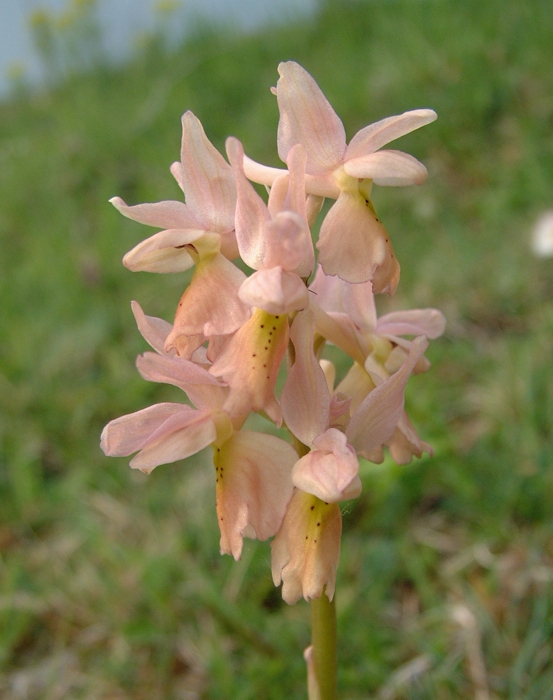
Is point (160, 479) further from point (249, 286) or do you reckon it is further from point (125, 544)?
point (249, 286)

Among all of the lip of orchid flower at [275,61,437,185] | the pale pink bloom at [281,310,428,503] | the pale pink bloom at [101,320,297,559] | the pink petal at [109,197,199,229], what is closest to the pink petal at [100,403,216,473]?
the pale pink bloom at [101,320,297,559]

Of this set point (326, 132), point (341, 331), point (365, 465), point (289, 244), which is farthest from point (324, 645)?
point (365, 465)

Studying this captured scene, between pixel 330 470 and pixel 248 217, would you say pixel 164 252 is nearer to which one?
pixel 248 217

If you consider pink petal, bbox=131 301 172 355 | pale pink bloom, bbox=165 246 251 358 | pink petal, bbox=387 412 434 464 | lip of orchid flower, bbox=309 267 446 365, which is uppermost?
pale pink bloom, bbox=165 246 251 358

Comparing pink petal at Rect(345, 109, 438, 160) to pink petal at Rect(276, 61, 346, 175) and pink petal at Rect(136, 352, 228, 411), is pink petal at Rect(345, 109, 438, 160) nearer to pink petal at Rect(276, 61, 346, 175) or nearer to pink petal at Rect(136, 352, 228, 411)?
pink petal at Rect(276, 61, 346, 175)

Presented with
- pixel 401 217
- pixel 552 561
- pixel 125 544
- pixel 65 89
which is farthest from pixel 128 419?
pixel 65 89
